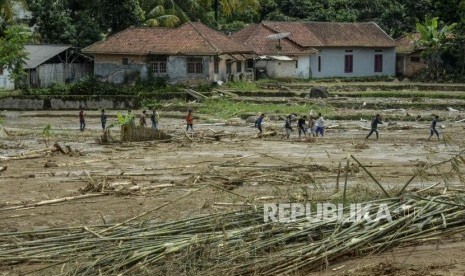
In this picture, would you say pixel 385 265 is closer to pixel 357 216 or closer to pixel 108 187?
pixel 357 216

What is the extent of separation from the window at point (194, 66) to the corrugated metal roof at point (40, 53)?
22.5 ft

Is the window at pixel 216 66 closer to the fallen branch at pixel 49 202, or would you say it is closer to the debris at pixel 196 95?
the debris at pixel 196 95

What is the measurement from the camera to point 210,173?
1983cm

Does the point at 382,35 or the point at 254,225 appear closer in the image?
the point at 254,225

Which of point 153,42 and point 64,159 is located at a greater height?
point 153,42

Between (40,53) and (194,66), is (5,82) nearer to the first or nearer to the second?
(40,53)

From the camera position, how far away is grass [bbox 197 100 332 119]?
37625mm

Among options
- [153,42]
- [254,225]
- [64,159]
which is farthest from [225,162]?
[153,42]

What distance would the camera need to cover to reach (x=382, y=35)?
54906mm

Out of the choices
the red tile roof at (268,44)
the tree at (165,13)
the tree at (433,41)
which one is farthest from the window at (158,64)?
the tree at (433,41)

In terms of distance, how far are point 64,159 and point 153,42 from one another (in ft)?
71.5

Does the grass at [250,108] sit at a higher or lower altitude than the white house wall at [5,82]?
lower

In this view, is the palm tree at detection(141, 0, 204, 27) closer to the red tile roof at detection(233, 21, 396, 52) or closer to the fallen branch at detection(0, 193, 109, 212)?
the red tile roof at detection(233, 21, 396, 52)

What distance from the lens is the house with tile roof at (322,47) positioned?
51.9m
